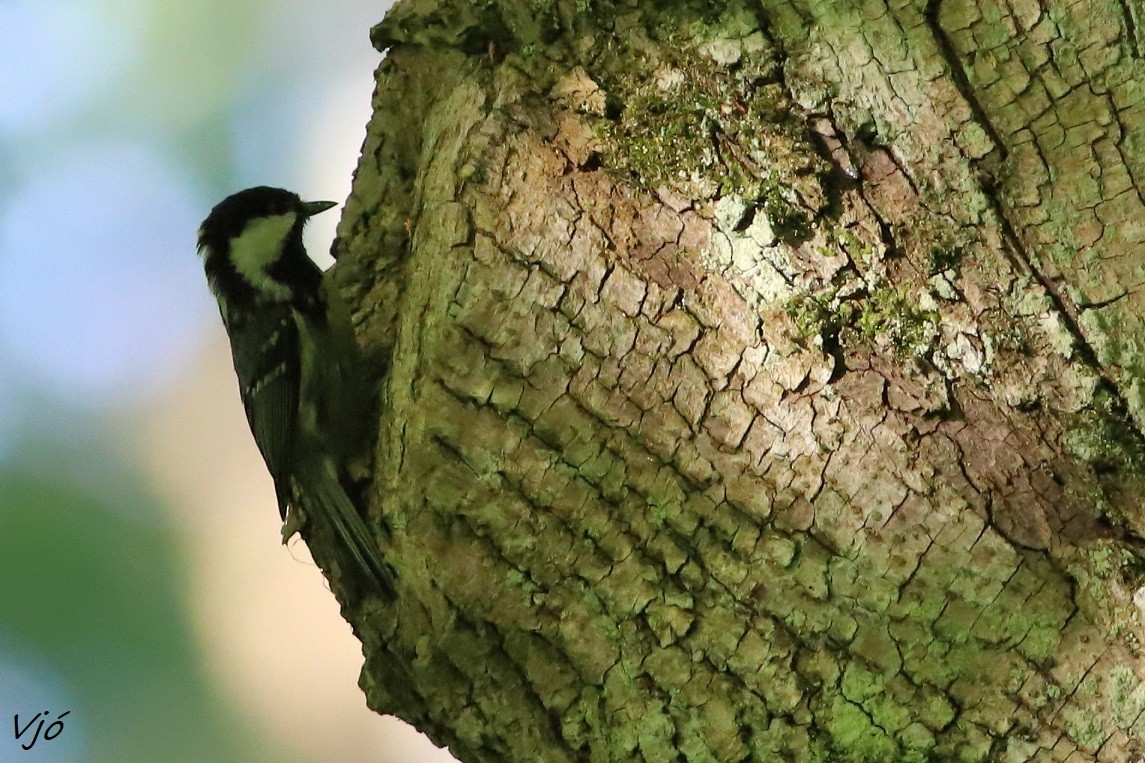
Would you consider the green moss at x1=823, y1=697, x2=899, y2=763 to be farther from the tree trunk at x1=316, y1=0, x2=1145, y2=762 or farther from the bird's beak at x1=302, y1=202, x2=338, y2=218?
the bird's beak at x1=302, y1=202, x2=338, y2=218

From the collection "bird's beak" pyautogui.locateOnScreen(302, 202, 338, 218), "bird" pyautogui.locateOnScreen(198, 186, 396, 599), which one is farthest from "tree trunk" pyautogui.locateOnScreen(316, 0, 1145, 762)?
"bird's beak" pyautogui.locateOnScreen(302, 202, 338, 218)

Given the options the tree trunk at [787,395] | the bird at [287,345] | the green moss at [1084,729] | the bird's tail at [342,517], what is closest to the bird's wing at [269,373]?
the bird at [287,345]

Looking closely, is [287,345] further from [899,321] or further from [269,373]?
[899,321]

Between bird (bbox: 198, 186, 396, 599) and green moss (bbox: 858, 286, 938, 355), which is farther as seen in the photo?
bird (bbox: 198, 186, 396, 599)

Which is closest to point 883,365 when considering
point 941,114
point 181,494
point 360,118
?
point 941,114

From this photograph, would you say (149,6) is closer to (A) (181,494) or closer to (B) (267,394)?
(B) (267,394)

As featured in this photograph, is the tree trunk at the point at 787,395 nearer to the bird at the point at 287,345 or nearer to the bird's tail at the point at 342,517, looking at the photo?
the bird's tail at the point at 342,517

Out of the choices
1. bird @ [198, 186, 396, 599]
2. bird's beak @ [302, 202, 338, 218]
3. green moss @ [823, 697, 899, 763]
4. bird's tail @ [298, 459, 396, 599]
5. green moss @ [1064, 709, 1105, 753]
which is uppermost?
bird's beak @ [302, 202, 338, 218]
